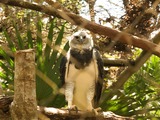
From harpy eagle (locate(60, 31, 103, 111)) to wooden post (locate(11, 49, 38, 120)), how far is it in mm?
982

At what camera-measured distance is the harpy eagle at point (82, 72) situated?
2.19 metres

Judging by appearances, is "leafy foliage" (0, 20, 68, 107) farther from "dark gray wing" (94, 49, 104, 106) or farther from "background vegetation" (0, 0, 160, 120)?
"dark gray wing" (94, 49, 104, 106)

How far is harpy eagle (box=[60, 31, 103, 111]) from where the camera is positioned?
7.19 feet

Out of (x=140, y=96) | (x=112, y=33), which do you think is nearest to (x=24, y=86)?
(x=112, y=33)

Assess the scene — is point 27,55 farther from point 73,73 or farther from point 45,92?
point 73,73

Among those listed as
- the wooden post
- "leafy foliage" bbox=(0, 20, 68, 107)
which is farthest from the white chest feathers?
the wooden post

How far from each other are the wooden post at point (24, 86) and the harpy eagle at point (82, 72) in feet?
3.22

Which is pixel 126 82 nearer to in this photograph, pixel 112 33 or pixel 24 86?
pixel 112 33

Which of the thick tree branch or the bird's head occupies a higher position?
the bird's head

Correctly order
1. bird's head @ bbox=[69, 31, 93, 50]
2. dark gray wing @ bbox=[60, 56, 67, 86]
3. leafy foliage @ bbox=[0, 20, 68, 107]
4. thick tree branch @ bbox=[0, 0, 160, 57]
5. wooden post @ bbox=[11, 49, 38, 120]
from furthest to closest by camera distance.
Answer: bird's head @ bbox=[69, 31, 93, 50], dark gray wing @ bbox=[60, 56, 67, 86], leafy foliage @ bbox=[0, 20, 68, 107], thick tree branch @ bbox=[0, 0, 160, 57], wooden post @ bbox=[11, 49, 38, 120]

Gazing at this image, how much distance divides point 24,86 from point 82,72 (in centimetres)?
115

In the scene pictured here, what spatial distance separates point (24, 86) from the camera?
109 cm

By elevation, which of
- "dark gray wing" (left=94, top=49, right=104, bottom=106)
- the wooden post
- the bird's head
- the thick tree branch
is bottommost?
the wooden post

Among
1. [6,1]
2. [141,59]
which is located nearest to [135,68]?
[141,59]
